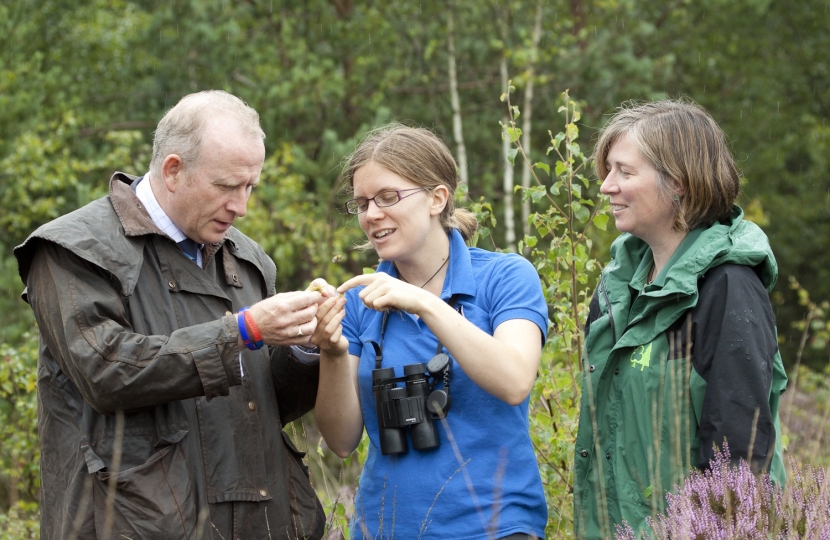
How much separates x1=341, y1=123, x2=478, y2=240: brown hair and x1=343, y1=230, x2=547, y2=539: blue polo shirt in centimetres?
27

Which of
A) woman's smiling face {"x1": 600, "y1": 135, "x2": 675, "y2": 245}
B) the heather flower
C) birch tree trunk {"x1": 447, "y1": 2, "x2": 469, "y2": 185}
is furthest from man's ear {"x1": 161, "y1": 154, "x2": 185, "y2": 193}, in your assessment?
birch tree trunk {"x1": 447, "y1": 2, "x2": 469, "y2": 185}

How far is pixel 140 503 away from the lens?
9.45ft

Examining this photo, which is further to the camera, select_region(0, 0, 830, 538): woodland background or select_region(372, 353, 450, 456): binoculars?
select_region(0, 0, 830, 538): woodland background

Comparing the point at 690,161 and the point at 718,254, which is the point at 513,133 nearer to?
the point at 690,161

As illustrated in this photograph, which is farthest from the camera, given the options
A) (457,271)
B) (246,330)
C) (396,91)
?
(396,91)

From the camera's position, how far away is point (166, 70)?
14.8 m

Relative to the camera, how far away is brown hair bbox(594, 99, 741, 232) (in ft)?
10.3

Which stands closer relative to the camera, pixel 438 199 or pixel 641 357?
pixel 641 357

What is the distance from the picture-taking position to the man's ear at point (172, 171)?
3215 mm

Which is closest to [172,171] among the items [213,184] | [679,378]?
[213,184]

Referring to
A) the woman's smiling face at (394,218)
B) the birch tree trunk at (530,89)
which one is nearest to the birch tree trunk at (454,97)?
the birch tree trunk at (530,89)

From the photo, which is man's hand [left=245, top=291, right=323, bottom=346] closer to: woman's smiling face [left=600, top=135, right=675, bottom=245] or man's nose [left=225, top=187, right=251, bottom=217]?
man's nose [left=225, top=187, right=251, bottom=217]

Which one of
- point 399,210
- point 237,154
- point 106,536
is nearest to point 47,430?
point 106,536

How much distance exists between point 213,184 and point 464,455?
131cm
